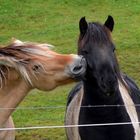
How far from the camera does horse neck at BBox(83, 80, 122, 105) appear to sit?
5133 mm

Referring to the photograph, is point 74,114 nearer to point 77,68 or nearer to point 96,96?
point 96,96

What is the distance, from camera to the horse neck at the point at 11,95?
4434mm

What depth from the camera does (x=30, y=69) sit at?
14.3 feet

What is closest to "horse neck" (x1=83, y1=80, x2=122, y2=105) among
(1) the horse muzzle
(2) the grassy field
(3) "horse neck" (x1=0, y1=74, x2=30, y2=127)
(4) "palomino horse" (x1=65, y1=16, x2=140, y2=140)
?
(4) "palomino horse" (x1=65, y1=16, x2=140, y2=140)

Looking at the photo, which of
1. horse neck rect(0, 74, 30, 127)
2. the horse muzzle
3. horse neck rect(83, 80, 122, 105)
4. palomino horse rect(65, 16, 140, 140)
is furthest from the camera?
horse neck rect(83, 80, 122, 105)

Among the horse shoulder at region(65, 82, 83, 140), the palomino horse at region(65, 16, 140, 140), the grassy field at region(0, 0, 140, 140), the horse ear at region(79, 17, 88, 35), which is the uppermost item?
the horse ear at region(79, 17, 88, 35)

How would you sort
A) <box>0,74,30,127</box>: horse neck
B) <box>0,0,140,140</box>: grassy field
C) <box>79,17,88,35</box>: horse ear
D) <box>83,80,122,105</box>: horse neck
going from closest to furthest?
1. <box>0,74,30,127</box>: horse neck
2. <box>83,80,122,105</box>: horse neck
3. <box>79,17,88,35</box>: horse ear
4. <box>0,0,140,140</box>: grassy field

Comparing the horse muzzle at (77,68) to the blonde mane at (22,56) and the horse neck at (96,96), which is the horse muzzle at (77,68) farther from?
the horse neck at (96,96)

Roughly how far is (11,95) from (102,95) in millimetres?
990

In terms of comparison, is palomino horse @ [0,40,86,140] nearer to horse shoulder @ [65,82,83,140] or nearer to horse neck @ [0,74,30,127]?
horse neck @ [0,74,30,127]

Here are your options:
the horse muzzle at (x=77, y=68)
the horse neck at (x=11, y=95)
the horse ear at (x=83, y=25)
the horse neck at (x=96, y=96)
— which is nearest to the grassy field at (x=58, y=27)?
the horse neck at (x=96, y=96)

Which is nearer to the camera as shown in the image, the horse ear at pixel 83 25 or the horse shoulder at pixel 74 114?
the horse ear at pixel 83 25

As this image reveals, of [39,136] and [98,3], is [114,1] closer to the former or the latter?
[98,3]

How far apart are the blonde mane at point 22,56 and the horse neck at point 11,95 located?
0.34ft
